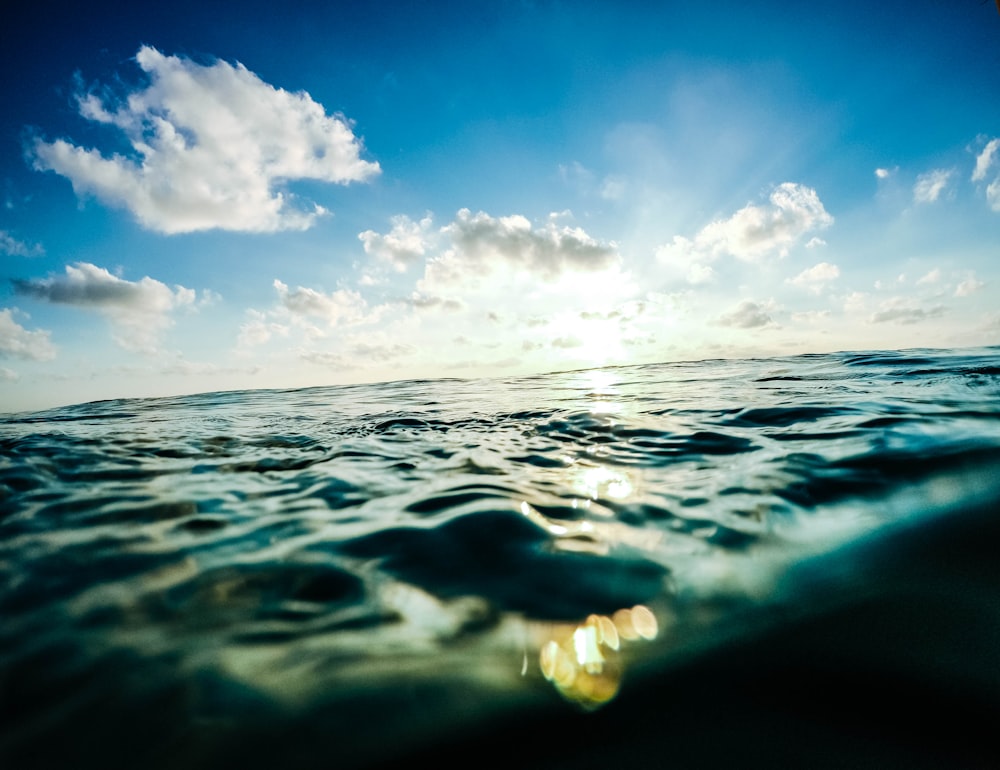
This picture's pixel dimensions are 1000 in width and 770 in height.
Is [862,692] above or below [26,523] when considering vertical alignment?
below

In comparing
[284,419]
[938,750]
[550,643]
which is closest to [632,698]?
[550,643]

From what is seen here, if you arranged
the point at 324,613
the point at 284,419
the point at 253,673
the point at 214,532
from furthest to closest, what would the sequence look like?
1. the point at 284,419
2. the point at 214,532
3. the point at 324,613
4. the point at 253,673

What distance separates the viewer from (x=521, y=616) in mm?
1732

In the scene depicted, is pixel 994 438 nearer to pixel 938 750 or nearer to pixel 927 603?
pixel 927 603

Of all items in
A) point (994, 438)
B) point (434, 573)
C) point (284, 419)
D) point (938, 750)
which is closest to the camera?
point (938, 750)

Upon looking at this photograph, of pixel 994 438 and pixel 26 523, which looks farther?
pixel 994 438

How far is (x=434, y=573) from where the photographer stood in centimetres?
214

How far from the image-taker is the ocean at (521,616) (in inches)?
46.2

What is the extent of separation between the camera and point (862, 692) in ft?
4.08

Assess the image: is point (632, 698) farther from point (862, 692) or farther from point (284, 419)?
point (284, 419)

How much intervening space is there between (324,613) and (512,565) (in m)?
0.87

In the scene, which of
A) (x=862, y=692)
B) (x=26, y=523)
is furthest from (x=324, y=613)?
(x=26, y=523)

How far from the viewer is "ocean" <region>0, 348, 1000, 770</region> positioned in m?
1.17

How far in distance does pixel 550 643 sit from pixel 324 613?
941 mm
